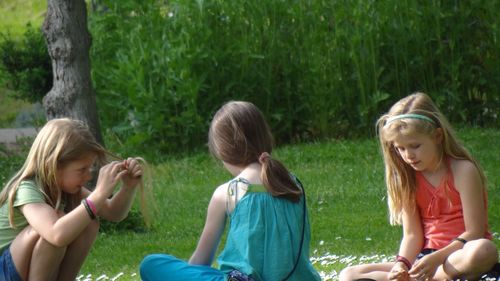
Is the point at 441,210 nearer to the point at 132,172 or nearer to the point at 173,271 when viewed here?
the point at 173,271

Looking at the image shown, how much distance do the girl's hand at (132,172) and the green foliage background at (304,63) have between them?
617 cm

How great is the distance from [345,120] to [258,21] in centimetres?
137

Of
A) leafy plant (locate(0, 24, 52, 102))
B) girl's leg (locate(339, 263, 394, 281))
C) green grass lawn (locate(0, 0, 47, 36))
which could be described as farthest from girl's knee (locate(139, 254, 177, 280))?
green grass lawn (locate(0, 0, 47, 36))

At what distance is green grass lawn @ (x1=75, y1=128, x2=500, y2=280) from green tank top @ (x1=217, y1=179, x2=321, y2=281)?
1.18 metres

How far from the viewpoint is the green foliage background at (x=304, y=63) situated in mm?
11477

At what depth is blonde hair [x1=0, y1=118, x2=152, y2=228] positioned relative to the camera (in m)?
5.09

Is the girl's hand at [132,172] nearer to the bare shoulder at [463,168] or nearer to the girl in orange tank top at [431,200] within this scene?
the girl in orange tank top at [431,200]

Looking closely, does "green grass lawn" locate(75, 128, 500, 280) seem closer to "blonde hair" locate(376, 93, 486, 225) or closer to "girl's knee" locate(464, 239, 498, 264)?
"blonde hair" locate(376, 93, 486, 225)

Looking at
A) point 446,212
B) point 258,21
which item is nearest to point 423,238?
point 446,212

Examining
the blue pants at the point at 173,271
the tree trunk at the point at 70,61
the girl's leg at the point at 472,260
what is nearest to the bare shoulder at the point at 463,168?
the girl's leg at the point at 472,260

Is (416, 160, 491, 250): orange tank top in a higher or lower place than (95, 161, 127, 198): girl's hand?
lower

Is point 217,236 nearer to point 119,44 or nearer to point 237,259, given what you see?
point 237,259

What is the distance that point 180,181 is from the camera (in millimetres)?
10250

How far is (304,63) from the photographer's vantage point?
1168cm
